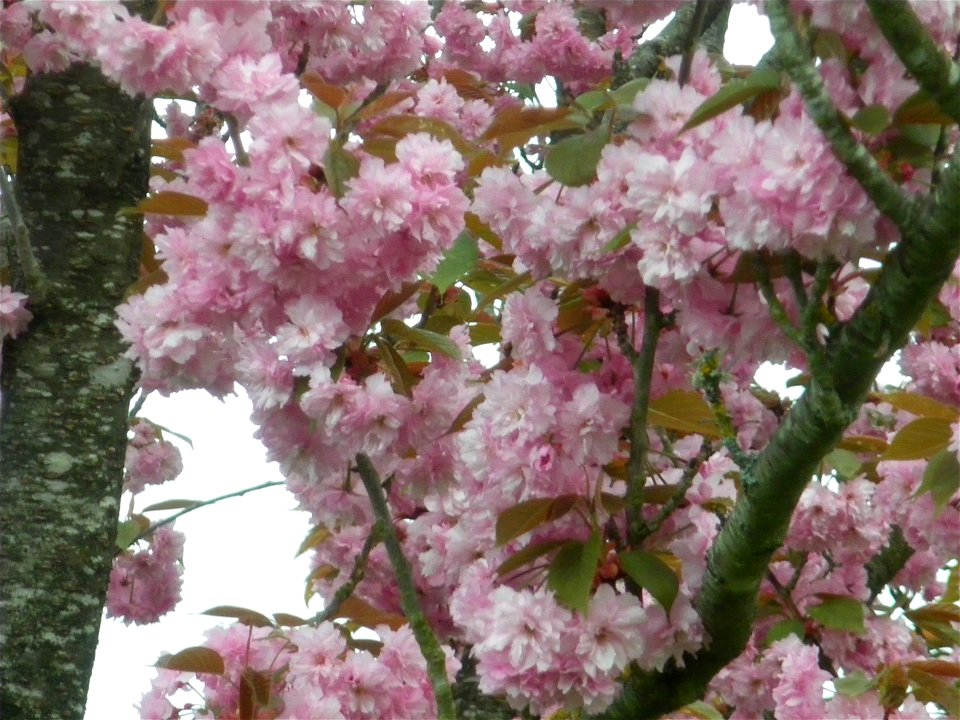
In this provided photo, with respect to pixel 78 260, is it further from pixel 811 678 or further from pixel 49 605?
pixel 811 678

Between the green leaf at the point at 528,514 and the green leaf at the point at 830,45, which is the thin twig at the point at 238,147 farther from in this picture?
the green leaf at the point at 830,45

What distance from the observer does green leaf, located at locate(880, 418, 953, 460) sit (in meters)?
2.04

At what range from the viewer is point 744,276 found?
141cm

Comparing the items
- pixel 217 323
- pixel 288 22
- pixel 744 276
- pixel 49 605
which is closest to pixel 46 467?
pixel 49 605

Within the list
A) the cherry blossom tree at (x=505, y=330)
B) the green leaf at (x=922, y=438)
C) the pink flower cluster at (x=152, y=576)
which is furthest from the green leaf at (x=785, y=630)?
the pink flower cluster at (x=152, y=576)

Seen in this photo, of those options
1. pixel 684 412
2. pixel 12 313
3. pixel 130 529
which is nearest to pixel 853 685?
pixel 684 412

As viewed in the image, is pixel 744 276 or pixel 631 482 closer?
pixel 744 276

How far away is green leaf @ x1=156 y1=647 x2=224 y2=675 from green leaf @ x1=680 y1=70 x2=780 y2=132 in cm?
109

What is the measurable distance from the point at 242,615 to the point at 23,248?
29.1 inches

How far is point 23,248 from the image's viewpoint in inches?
80.8

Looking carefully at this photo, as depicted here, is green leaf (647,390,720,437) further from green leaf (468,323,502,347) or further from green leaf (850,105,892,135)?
green leaf (468,323,502,347)

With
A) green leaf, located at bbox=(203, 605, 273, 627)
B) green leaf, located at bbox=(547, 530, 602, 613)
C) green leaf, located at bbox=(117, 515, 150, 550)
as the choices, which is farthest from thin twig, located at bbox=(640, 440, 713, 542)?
green leaf, located at bbox=(117, 515, 150, 550)

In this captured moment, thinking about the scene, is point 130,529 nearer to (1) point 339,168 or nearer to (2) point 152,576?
(2) point 152,576

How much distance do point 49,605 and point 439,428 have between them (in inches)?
31.9
